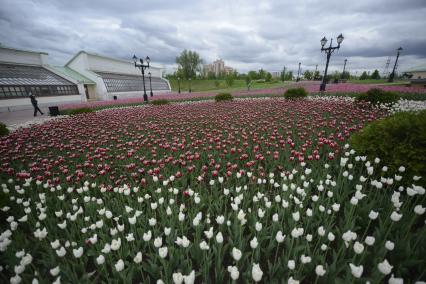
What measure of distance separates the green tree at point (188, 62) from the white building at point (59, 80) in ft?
94.0

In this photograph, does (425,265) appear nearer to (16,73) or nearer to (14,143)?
(14,143)

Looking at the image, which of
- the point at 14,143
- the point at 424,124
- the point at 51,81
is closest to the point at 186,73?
the point at 51,81

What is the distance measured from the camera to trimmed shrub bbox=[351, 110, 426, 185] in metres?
3.27

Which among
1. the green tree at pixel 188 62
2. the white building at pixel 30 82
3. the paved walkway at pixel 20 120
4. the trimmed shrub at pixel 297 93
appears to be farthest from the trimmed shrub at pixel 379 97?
the green tree at pixel 188 62

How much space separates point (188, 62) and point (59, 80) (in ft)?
159

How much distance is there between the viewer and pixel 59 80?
32781 millimetres

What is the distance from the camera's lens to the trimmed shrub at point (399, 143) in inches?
129

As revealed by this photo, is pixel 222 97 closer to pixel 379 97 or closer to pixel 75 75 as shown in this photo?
pixel 379 97

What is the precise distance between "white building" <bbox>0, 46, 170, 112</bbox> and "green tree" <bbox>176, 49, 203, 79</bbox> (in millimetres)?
28665

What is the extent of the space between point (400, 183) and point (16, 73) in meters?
40.3

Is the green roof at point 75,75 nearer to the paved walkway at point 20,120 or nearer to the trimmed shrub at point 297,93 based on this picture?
the paved walkway at point 20,120

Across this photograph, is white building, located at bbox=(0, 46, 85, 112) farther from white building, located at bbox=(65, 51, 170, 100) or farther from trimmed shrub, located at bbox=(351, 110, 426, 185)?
trimmed shrub, located at bbox=(351, 110, 426, 185)

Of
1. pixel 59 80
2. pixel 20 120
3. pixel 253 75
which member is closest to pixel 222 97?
pixel 20 120

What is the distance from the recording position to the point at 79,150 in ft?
19.6
